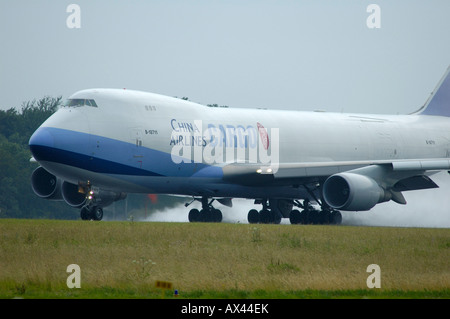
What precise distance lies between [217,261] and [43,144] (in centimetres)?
1116

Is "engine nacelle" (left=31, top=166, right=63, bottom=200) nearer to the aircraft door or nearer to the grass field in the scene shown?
the aircraft door

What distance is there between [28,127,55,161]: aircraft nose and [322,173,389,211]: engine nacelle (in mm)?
10802

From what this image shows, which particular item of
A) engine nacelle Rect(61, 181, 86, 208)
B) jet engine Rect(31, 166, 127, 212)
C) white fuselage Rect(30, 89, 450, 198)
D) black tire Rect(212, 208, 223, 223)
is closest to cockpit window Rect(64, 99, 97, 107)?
white fuselage Rect(30, 89, 450, 198)

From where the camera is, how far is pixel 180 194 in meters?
34.0

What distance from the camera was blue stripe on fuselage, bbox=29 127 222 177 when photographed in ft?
96.0

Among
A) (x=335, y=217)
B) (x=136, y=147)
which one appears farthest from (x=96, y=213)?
(x=335, y=217)

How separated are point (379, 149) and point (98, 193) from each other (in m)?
15.3

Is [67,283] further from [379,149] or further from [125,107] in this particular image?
[379,149]

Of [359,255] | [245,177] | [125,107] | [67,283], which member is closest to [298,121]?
[245,177]

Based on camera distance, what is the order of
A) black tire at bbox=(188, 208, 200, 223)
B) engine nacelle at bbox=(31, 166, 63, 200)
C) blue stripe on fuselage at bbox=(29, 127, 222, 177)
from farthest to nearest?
1. black tire at bbox=(188, 208, 200, 223)
2. engine nacelle at bbox=(31, 166, 63, 200)
3. blue stripe on fuselage at bbox=(29, 127, 222, 177)

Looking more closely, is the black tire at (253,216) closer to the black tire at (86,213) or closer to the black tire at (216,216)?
the black tire at (216,216)

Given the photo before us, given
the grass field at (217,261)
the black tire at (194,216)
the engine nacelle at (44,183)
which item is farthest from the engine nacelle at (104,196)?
the grass field at (217,261)

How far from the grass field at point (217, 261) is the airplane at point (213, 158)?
12.1 ft
